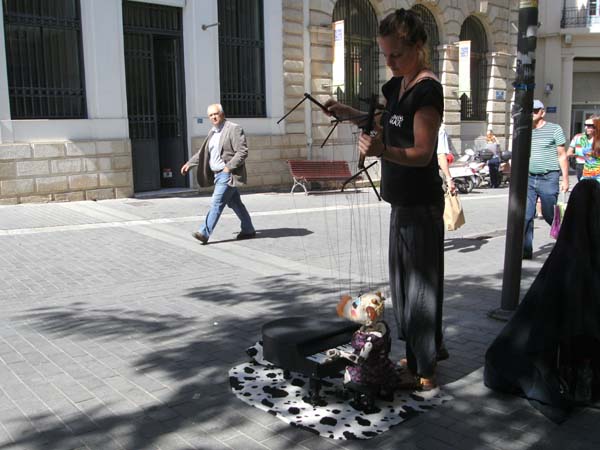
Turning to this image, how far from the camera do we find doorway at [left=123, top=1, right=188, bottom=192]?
13734 millimetres

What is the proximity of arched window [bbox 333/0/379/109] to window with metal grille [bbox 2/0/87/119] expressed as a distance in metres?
7.25

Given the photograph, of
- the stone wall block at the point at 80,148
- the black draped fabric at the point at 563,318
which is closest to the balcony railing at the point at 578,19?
the stone wall block at the point at 80,148

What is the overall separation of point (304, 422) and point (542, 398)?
1.31 m

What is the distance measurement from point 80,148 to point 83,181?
66 cm

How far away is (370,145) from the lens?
3.08m

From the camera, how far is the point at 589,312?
11.3ft

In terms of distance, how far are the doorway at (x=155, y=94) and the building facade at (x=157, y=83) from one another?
0.02 meters

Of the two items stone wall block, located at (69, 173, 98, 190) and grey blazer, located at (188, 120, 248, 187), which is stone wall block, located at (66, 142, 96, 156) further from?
grey blazer, located at (188, 120, 248, 187)

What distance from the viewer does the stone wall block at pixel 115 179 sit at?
13.0 m

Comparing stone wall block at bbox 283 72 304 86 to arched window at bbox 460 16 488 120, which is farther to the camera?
arched window at bbox 460 16 488 120

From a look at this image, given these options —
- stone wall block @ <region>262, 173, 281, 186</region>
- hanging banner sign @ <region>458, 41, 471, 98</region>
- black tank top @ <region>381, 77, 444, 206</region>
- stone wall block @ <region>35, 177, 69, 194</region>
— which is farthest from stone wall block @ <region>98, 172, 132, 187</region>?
hanging banner sign @ <region>458, 41, 471, 98</region>

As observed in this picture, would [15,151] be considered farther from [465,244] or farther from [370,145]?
[370,145]

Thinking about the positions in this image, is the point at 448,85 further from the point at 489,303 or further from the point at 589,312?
the point at 589,312

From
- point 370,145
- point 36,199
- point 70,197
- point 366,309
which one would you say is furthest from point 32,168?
point 370,145
